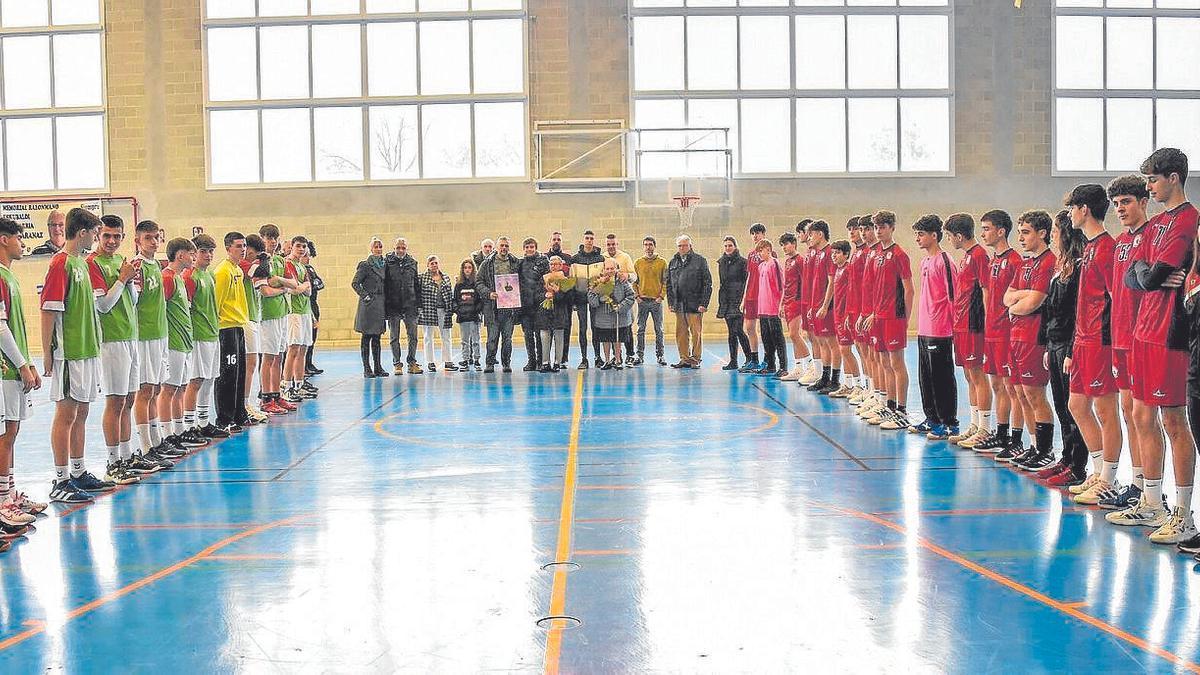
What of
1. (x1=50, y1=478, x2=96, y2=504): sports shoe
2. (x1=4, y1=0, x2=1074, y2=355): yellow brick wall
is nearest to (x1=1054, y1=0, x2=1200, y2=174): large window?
(x1=4, y1=0, x2=1074, y2=355): yellow brick wall

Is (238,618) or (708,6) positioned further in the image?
(708,6)

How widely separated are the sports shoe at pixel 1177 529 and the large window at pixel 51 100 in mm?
21490

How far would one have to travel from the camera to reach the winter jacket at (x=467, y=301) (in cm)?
1562

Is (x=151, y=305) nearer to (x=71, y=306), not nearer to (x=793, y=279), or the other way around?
(x=71, y=306)

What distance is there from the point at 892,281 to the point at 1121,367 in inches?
154

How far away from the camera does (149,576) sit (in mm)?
5379

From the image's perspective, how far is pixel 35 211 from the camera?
862 inches

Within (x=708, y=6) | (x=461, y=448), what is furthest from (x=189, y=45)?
(x=461, y=448)

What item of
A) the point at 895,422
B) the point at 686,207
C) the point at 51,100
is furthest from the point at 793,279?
the point at 51,100

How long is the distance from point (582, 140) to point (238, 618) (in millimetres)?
17597

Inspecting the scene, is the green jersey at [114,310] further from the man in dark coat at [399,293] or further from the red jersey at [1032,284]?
the man in dark coat at [399,293]

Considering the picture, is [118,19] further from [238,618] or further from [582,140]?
[238,618]

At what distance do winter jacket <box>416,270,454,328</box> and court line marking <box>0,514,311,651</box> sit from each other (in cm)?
947

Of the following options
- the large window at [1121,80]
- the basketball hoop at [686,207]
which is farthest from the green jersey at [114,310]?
the large window at [1121,80]
